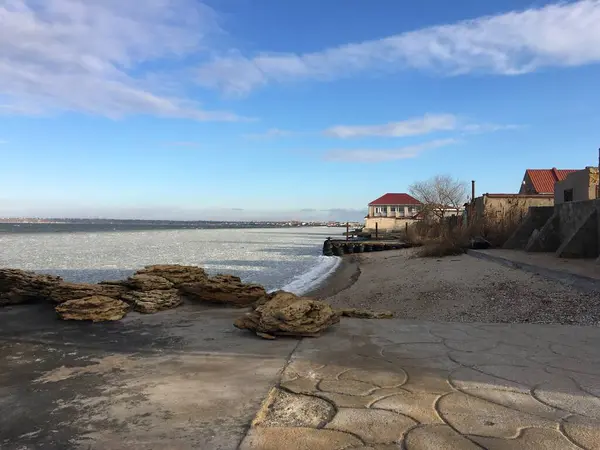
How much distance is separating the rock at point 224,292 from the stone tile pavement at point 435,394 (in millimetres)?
2720

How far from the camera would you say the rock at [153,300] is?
6.93 metres

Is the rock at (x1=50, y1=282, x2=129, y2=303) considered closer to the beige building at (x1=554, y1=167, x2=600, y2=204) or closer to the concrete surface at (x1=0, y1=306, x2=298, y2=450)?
the concrete surface at (x1=0, y1=306, x2=298, y2=450)

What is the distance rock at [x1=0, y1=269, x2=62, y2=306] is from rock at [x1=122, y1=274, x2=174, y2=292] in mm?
1202

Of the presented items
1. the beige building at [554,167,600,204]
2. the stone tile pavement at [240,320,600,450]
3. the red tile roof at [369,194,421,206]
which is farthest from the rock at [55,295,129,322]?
the red tile roof at [369,194,421,206]

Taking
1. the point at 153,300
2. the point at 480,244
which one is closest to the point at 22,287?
the point at 153,300

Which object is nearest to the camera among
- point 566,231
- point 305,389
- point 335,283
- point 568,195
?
point 305,389

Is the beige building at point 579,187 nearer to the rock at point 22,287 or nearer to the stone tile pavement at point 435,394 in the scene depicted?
the stone tile pavement at point 435,394

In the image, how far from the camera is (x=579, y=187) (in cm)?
2080

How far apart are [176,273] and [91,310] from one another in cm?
211

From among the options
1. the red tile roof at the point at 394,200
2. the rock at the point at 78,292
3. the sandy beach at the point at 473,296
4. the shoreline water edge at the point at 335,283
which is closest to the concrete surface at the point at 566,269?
the sandy beach at the point at 473,296

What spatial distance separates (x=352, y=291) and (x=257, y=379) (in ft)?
42.0

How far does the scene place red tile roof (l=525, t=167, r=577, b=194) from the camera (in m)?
47.4

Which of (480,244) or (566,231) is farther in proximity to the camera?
(480,244)

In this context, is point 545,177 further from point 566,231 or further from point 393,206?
point 393,206
